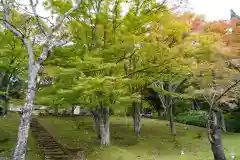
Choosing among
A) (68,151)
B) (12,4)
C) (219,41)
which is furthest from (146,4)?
(68,151)

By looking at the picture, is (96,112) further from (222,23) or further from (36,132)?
(222,23)

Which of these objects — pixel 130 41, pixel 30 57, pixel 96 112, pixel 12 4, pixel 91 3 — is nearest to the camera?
pixel 30 57

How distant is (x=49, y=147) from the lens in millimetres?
12109

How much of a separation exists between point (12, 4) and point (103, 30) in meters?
4.33

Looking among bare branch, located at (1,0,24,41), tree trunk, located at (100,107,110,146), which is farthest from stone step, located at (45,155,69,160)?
bare branch, located at (1,0,24,41)

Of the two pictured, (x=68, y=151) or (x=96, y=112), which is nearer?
(x=68, y=151)

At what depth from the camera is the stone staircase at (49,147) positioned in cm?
1063

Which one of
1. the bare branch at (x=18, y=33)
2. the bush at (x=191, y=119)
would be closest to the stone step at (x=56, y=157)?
the bare branch at (x=18, y=33)

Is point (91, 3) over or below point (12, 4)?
over

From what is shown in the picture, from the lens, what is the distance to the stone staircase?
1063 centimetres

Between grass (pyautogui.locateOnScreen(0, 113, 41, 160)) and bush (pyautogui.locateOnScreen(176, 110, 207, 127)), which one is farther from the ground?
bush (pyautogui.locateOnScreen(176, 110, 207, 127))

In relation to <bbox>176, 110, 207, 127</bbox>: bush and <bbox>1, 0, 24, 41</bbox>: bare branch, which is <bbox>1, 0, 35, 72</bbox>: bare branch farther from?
<bbox>176, 110, 207, 127</bbox>: bush

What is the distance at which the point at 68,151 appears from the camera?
453 inches

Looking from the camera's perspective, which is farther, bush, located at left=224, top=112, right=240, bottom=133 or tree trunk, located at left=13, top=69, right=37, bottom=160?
bush, located at left=224, top=112, right=240, bottom=133
